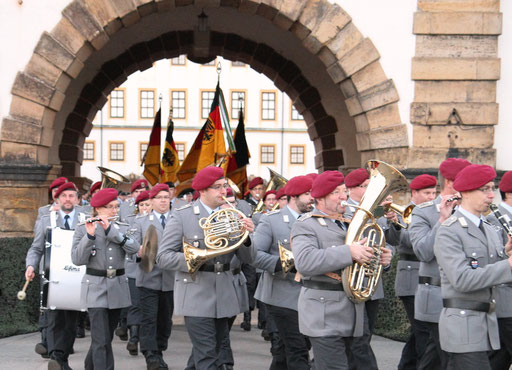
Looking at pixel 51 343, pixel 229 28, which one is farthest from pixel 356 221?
pixel 229 28

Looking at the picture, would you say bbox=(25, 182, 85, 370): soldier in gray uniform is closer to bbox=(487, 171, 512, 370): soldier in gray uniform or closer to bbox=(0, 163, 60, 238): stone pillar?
bbox=(0, 163, 60, 238): stone pillar

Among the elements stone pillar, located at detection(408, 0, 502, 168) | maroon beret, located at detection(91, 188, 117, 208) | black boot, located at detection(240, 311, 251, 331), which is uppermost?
stone pillar, located at detection(408, 0, 502, 168)

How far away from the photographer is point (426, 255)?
784 cm

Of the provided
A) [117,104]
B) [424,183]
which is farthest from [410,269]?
[117,104]

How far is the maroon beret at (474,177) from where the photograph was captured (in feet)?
20.2

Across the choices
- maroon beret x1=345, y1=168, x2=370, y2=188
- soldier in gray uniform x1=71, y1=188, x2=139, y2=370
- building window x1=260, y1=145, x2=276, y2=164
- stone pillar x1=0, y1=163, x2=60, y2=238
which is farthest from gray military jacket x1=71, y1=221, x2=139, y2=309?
building window x1=260, y1=145, x2=276, y2=164

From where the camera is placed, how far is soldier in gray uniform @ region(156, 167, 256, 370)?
781 cm

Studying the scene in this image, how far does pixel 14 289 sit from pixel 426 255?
20.1ft

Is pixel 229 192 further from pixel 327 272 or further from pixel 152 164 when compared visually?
pixel 152 164

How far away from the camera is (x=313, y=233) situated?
6777 millimetres

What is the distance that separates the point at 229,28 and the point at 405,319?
869cm

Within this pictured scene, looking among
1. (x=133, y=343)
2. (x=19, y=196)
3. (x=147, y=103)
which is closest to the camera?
(x=133, y=343)

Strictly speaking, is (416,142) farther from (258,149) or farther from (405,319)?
(258,149)

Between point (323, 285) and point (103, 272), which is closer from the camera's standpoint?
point (323, 285)
